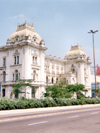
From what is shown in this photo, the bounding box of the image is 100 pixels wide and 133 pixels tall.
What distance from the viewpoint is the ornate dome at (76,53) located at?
262 ft

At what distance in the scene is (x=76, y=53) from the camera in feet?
266

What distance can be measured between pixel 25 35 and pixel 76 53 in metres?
32.1

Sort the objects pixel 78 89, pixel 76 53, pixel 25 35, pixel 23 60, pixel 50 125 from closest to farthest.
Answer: pixel 50 125 < pixel 78 89 < pixel 23 60 < pixel 25 35 < pixel 76 53

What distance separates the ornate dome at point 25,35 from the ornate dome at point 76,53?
84.6 feet

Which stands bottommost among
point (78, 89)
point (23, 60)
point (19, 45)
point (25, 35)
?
point (78, 89)

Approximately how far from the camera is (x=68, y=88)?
46.8 m

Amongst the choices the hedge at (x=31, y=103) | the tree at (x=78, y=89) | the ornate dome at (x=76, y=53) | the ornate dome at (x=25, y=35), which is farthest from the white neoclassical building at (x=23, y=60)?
the ornate dome at (x=76, y=53)

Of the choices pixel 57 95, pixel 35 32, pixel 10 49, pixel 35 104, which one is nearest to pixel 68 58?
pixel 35 32

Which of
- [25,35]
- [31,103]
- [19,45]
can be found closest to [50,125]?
[31,103]

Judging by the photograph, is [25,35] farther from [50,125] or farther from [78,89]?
[50,125]

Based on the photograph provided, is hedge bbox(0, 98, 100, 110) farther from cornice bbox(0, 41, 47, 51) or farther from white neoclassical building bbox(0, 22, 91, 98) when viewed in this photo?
cornice bbox(0, 41, 47, 51)

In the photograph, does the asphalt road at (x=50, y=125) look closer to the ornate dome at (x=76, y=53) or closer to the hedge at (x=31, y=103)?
the hedge at (x=31, y=103)

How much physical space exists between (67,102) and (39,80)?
73.4 feet

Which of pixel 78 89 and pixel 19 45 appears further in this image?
pixel 19 45
